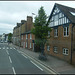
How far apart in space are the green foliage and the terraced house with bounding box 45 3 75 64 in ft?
6.03

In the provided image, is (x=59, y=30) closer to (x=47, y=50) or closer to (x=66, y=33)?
(x=66, y=33)

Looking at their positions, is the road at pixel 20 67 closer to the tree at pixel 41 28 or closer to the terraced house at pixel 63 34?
the tree at pixel 41 28

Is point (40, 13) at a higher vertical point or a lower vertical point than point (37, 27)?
higher

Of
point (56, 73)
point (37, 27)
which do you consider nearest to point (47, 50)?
point (37, 27)

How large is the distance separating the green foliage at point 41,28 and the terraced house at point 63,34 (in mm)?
1837

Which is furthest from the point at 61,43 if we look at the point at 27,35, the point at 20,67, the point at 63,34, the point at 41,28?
the point at 27,35

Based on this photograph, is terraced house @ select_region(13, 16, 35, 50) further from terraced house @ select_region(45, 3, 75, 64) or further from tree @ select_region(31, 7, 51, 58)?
tree @ select_region(31, 7, 51, 58)

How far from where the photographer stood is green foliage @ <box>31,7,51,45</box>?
15836mm

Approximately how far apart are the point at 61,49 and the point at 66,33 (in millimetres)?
3154

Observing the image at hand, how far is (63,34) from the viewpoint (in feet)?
54.2

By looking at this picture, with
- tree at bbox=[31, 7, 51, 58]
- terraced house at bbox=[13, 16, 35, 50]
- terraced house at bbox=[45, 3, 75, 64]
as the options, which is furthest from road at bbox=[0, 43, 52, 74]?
terraced house at bbox=[13, 16, 35, 50]

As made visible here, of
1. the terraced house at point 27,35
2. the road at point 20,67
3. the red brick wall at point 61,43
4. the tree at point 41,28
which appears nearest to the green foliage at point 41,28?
the tree at point 41,28

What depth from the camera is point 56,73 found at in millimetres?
10156

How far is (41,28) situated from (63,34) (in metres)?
4.13
